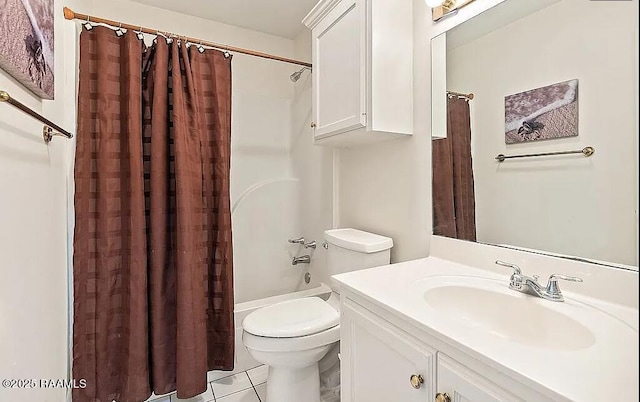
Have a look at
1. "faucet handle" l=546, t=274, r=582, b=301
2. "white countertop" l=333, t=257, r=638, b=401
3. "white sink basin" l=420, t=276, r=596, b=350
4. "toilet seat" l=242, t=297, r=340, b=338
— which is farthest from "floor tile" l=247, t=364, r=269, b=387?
"faucet handle" l=546, t=274, r=582, b=301

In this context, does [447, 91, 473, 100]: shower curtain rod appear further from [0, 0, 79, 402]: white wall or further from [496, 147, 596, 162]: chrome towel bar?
[0, 0, 79, 402]: white wall

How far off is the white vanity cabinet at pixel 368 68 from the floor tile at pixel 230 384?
59.3 inches

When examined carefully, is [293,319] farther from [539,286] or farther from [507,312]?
[539,286]

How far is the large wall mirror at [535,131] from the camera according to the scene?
0.80 metres

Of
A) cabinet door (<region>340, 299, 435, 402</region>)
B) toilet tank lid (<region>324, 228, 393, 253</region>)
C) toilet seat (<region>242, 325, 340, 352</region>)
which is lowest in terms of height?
toilet seat (<region>242, 325, 340, 352</region>)

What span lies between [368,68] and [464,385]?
1.16m

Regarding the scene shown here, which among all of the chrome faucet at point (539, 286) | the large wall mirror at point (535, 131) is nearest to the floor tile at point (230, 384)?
the large wall mirror at point (535, 131)

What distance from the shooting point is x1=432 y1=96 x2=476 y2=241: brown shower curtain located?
1209mm

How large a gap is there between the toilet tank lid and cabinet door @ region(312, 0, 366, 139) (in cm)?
54

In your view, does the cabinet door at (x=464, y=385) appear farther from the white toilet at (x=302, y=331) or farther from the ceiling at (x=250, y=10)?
the ceiling at (x=250, y=10)

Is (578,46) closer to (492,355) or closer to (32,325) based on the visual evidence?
(492,355)

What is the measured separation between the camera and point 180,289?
4.71 feet

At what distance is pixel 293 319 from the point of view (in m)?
1.44

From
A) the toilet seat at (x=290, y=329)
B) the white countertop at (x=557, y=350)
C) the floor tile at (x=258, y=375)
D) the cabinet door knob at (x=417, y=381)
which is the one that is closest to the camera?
the white countertop at (x=557, y=350)
